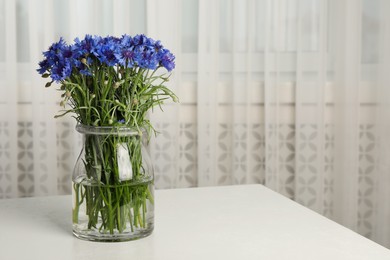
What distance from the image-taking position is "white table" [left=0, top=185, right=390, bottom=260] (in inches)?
39.9

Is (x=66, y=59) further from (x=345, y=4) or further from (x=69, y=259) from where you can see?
(x=345, y=4)

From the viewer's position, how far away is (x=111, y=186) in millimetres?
1063

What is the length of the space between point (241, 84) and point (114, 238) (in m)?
1.16

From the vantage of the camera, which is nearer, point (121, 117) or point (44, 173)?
point (121, 117)

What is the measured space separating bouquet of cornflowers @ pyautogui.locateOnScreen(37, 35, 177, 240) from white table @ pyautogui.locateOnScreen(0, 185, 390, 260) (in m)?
0.06

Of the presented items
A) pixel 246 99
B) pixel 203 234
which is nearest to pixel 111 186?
pixel 203 234

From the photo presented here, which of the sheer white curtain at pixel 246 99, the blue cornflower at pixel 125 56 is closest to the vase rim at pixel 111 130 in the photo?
the blue cornflower at pixel 125 56

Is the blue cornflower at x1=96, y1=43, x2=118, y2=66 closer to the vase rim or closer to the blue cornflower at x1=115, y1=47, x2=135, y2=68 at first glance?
the blue cornflower at x1=115, y1=47, x2=135, y2=68

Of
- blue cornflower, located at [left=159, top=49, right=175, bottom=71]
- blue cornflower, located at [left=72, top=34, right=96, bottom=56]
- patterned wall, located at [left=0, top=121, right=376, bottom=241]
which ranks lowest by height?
patterned wall, located at [left=0, top=121, right=376, bottom=241]

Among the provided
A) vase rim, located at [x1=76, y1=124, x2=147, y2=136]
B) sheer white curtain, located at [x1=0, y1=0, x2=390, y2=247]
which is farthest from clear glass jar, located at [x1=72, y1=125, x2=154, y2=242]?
sheer white curtain, located at [x1=0, y1=0, x2=390, y2=247]

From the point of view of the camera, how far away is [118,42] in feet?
3.52

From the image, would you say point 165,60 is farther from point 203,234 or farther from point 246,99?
point 246,99

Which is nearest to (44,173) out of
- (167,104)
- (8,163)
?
(8,163)

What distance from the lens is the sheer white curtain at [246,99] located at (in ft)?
6.82
